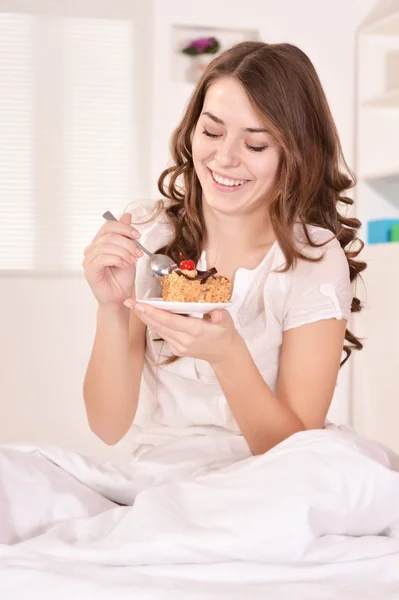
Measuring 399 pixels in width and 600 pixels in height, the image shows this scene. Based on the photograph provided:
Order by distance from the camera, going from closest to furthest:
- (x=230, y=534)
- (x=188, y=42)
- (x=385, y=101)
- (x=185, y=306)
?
(x=230, y=534), (x=185, y=306), (x=385, y=101), (x=188, y=42)

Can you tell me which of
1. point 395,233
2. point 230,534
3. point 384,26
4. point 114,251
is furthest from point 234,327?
point 384,26

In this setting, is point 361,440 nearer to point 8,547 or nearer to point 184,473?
point 184,473

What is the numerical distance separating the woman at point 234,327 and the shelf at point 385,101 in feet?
7.64

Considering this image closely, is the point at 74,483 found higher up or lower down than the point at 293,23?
lower down

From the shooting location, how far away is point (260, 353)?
1.86 meters

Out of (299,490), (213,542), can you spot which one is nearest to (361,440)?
(299,490)

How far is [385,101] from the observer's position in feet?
14.3

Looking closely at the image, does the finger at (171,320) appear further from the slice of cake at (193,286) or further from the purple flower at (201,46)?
the purple flower at (201,46)

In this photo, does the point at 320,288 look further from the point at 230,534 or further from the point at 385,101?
the point at 385,101

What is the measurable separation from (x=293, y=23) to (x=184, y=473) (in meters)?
3.51

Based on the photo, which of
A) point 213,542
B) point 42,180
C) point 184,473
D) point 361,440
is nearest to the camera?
point 213,542

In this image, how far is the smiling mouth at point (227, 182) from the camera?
69.3 inches

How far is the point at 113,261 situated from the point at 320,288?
449 millimetres

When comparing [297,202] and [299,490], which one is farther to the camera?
[297,202]
